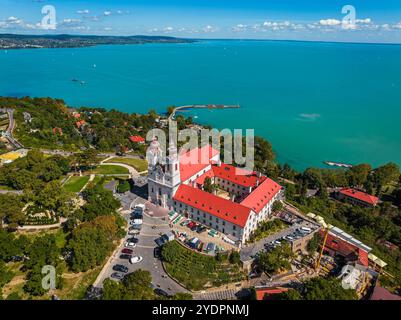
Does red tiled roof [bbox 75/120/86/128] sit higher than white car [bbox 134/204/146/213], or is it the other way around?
red tiled roof [bbox 75/120/86/128]

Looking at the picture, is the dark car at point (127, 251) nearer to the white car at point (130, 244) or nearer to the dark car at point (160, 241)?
the white car at point (130, 244)

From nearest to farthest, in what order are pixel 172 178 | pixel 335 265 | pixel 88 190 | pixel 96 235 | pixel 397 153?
pixel 96 235
pixel 335 265
pixel 172 178
pixel 88 190
pixel 397 153

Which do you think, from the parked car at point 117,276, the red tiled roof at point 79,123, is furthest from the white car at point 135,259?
the red tiled roof at point 79,123

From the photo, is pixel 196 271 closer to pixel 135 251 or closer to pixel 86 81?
pixel 135 251

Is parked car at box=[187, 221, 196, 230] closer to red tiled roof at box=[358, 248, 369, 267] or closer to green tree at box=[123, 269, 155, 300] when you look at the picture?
green tree at box=[123, 269, 155, 300]

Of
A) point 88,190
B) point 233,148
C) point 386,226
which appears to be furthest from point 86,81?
point 386,226

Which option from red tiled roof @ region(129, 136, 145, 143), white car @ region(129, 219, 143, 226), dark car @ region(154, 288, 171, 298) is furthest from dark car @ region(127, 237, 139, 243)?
red tiled roof @ region(129, 136, 145, 143)

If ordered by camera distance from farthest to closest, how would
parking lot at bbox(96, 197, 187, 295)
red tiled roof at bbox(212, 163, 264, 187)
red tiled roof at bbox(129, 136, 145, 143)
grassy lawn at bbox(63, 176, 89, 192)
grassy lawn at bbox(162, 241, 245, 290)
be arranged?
red tiled roof at bbox(129, 136, 145, 143) → grassy lawn at bbox(63, 176, 89, 192) → red tiled roof at bbox(212, 163, 264, 187) → grassy lawn at bbox(162, 241, 245, 290) → parking lot at bbox(96, 197, 187, 295)
